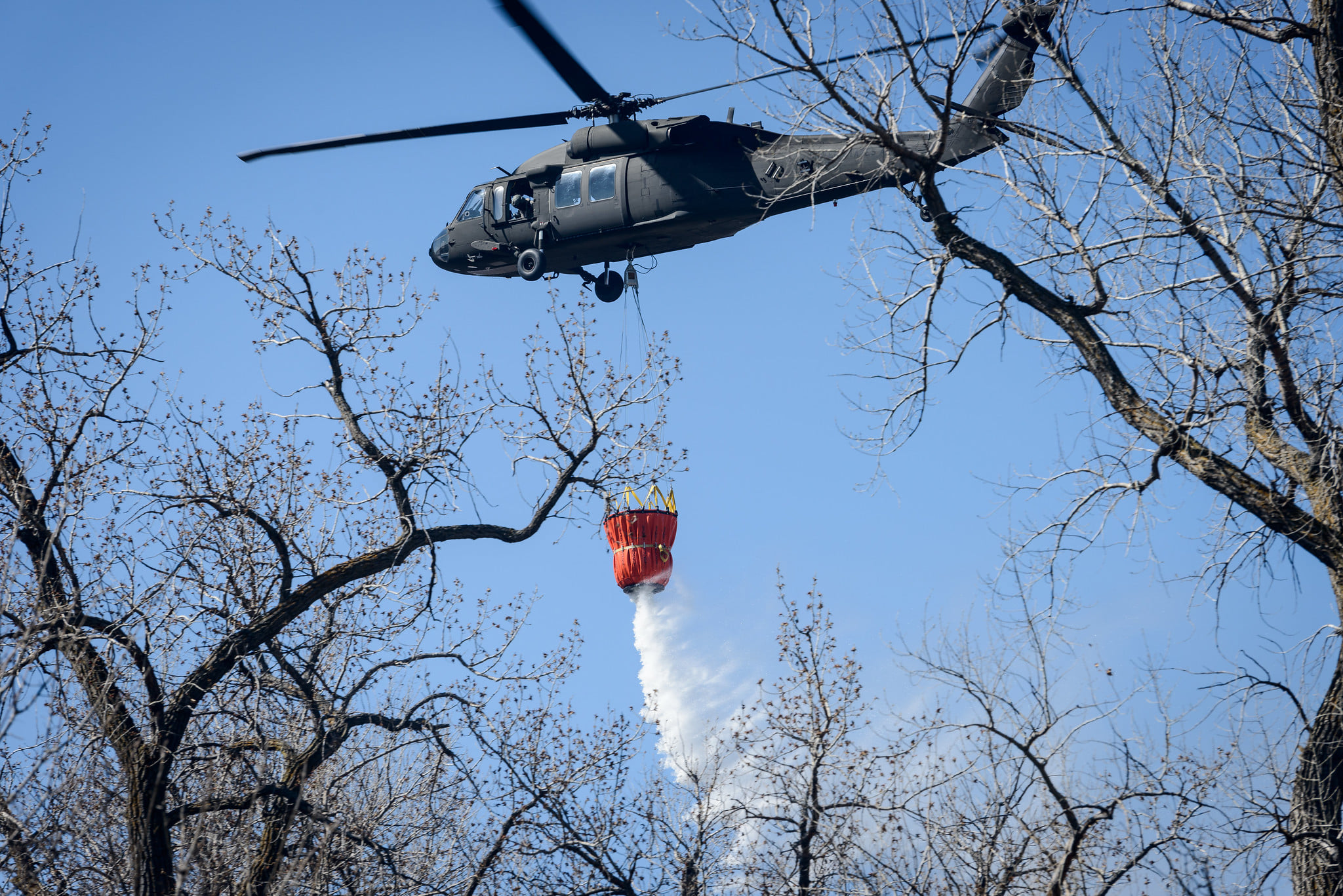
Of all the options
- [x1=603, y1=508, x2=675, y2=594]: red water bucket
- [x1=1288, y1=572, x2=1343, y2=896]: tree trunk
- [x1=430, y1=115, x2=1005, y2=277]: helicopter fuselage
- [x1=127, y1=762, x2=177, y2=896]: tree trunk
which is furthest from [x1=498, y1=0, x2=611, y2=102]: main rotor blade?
[x1=1288, y1=572, x2=1343, y2=896]: tree trunk

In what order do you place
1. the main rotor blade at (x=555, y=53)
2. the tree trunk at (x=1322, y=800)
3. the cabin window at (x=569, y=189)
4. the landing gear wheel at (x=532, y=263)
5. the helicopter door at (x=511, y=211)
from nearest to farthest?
1. the tree trunk at (x=1322, y=800)
2. the main rotor blade at (x=555, y=53)
3. the cabin window at (x=569, y=189)
4. the landing gear wheel at (x=532, y=263)
5. the helicopter door at (x=511, y=211)

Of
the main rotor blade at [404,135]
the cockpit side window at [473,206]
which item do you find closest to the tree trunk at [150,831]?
the main rotor blade at [404,135]

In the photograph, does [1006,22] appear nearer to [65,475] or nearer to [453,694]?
[453,694]

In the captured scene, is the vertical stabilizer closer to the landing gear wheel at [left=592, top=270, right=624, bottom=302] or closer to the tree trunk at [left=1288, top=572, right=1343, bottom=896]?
the tree trunk at [left=1288, top=572, right=1343, bottom=896]

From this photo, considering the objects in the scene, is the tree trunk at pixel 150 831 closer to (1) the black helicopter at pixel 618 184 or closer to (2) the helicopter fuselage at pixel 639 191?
(1) the black helicopter at pixel 618 184

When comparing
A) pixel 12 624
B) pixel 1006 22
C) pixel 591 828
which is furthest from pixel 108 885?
pixel 1006 22

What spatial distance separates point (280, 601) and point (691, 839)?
5.29 m

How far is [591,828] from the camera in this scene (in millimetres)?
13406

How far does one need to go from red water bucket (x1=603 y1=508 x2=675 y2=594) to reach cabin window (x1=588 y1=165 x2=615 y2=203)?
5.80 meters

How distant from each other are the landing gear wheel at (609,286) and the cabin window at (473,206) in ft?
8.09

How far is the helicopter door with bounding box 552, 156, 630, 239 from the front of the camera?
1883 centimetres

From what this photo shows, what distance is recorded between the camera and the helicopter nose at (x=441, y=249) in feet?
71.1

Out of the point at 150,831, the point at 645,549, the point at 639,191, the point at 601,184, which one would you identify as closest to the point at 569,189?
the point at 601,184

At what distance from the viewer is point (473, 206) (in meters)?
Result: 21.1
